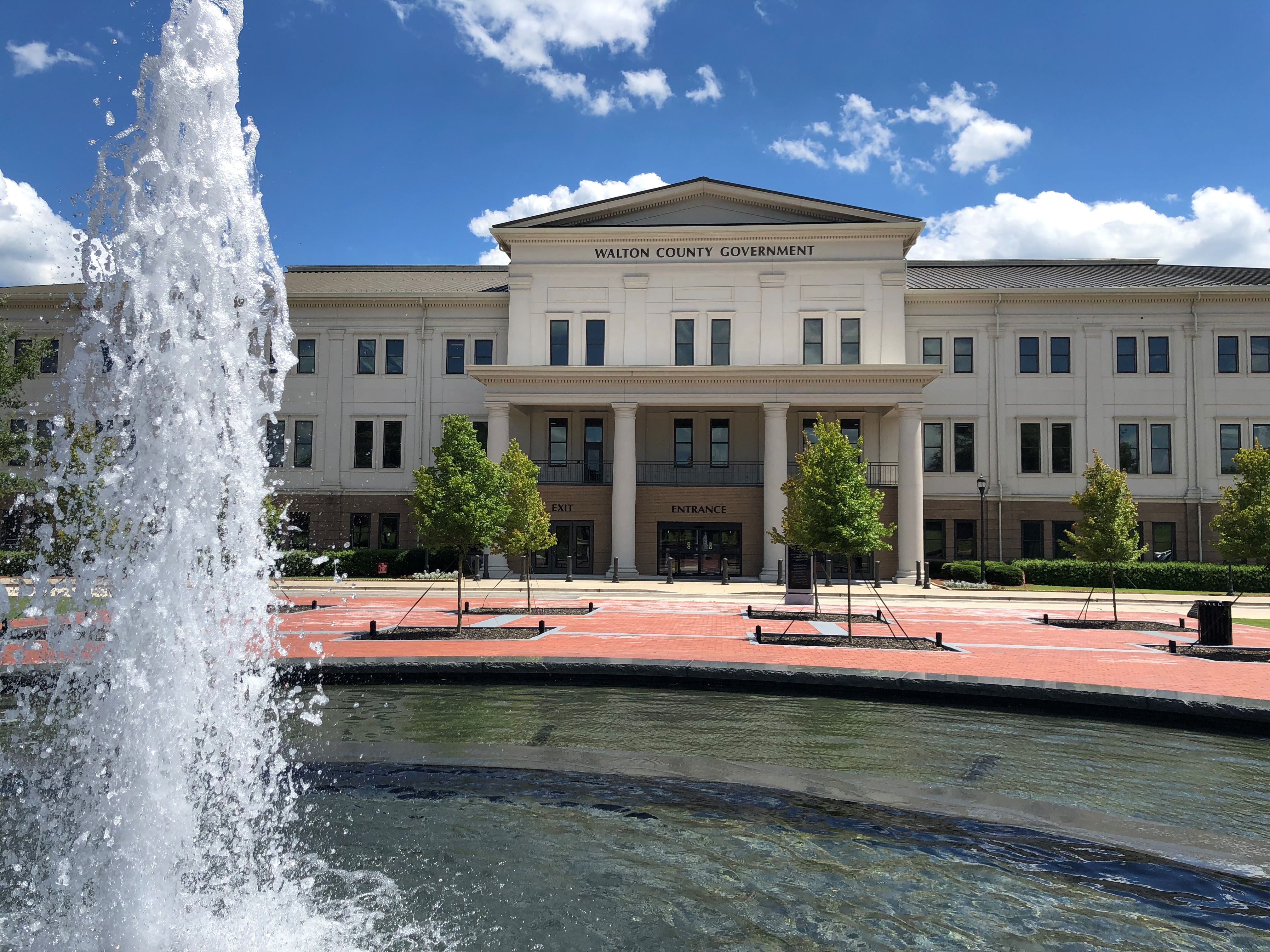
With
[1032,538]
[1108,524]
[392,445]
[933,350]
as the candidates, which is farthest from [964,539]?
[392,445]

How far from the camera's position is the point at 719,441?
41.5 m

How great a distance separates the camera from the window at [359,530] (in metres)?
42.2

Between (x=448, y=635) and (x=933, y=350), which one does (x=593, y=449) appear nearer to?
(x=933, y=350)

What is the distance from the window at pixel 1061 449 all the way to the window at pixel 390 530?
3083cm

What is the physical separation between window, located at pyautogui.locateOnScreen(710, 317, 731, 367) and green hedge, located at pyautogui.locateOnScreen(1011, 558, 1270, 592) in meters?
15.2

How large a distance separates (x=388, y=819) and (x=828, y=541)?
47.3 feet

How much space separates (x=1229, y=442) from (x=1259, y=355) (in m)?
4.24

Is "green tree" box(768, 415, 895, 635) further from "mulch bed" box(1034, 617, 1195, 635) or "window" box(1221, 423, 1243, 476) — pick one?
"window" box(1221, 423, 1243, 476)

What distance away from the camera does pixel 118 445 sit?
5.74 metres

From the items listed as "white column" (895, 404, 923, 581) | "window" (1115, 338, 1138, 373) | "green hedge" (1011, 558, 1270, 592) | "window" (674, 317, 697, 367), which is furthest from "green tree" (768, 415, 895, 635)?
"window" (1115, 338, 1138, 373)

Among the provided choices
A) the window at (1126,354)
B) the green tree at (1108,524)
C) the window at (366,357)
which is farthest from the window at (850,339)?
the window at (366,357)

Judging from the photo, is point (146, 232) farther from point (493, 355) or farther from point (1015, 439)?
point (1015, 439)

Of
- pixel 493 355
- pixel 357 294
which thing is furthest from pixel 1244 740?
pixel 357 294

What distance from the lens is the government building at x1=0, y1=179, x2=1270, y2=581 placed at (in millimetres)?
38250
